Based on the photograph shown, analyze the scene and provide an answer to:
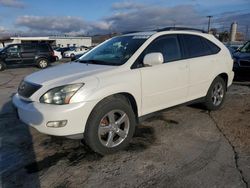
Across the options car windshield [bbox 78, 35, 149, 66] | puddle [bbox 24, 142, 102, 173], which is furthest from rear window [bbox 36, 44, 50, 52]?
puddle [bbox 24, 142, 102, 173]

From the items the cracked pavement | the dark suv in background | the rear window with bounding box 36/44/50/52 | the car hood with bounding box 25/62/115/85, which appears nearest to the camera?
the cracked pavement

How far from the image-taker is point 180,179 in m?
3.10

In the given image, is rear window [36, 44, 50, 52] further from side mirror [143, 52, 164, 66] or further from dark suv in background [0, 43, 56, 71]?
side mirror [143, 52, 164, 66]

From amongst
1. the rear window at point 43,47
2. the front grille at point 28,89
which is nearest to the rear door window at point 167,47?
the front grille at point 28,89

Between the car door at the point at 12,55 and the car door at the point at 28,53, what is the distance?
0.26 m

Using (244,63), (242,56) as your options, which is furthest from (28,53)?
(244,63)

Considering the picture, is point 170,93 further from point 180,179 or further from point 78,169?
point 78,169

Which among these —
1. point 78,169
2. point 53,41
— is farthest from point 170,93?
point 53,41

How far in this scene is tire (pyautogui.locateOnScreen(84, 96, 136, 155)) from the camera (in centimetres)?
354

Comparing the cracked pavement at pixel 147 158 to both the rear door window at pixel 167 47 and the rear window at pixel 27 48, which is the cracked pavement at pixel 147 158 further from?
the rear window at pixel 27 48

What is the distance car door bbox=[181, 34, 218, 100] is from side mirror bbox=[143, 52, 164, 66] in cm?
Answer: 103

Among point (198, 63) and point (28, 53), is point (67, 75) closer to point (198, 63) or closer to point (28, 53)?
point (198, 63)

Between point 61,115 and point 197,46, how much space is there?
3.12 meters

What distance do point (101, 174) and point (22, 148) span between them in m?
1.53
